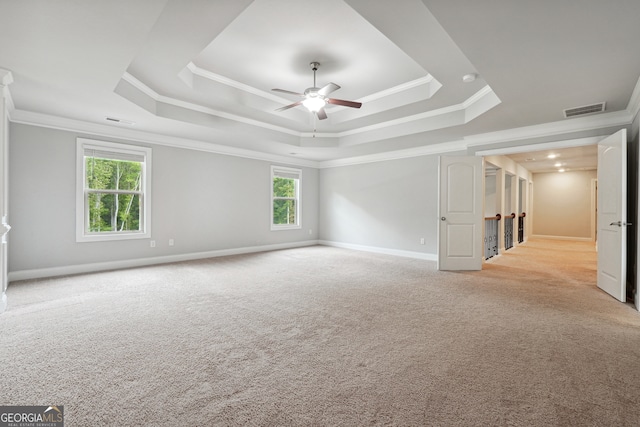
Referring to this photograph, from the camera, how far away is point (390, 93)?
15.6ft

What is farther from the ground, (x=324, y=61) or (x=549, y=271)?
(x=324, y=61)

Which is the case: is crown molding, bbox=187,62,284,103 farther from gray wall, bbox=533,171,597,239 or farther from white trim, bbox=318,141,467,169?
gray wall, bbox=533,171,597,239

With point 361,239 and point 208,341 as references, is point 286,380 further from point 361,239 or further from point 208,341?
point 361,239

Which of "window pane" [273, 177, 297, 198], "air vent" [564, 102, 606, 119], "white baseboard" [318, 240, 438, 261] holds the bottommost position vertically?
"white baseboard" [318, 240, 438, 261]

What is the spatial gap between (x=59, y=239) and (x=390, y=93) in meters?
5.57

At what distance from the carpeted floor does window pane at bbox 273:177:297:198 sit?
3.79 metres

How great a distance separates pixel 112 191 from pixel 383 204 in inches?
214

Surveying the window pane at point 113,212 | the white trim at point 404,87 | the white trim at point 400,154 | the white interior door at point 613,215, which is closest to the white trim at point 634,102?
the white interior door at point 613,215

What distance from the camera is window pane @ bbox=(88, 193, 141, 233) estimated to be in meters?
5.05

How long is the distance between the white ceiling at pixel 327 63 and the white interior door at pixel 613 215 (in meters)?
0.58

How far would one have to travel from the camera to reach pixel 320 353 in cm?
228

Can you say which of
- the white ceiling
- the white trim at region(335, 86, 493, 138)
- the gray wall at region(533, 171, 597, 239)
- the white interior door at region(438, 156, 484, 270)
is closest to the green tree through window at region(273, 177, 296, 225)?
the white ceiling

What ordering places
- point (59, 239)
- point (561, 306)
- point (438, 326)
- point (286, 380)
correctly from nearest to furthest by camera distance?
point (286, 380) < point (438, 326) < point (561, 306) < point (59, 239)

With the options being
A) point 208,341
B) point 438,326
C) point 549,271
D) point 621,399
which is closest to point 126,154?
point 208,341
